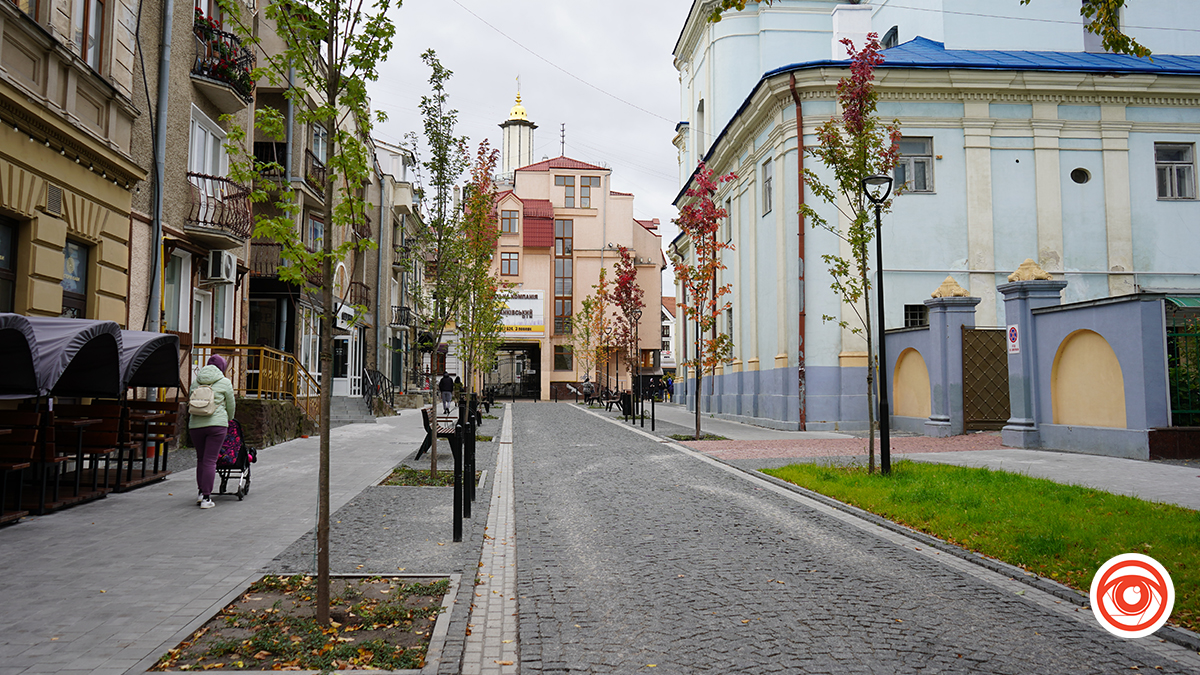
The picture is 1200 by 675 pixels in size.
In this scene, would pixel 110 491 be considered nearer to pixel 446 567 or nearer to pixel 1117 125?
pixel 446 567

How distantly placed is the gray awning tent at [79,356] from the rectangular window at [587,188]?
49535 millimetres

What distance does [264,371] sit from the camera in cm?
1688

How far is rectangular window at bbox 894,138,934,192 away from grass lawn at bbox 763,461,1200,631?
13.6 metres

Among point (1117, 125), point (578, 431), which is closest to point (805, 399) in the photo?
point (578, 431)

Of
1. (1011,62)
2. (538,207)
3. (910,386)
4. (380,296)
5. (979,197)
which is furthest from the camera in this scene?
(538,207)

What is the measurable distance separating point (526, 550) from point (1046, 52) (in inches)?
1049

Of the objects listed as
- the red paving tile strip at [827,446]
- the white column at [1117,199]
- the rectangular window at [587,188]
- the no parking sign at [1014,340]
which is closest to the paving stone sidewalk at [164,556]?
the red paving tile strip at [827,446]

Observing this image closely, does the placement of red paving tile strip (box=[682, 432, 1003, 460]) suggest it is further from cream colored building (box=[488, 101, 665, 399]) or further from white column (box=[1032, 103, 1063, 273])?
cream colored building (box=[488, 101, 665, 399])

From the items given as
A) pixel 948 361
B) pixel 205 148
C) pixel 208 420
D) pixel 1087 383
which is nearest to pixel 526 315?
pixel 205 148

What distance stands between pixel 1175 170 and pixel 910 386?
36.9 ft

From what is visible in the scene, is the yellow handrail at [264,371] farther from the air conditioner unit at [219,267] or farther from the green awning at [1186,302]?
the green awning at [1186,302]

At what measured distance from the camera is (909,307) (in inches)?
910

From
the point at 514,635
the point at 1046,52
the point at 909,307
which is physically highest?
the point at 1046,52

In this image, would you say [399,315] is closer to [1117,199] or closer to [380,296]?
[380,296]
